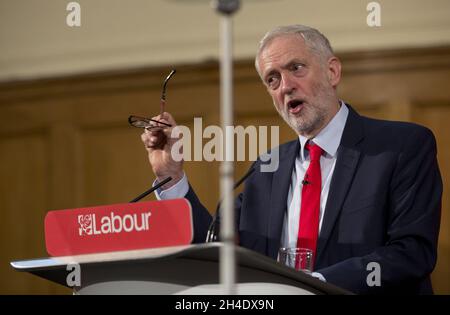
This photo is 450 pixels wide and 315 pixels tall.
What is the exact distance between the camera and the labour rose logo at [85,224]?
2029mm

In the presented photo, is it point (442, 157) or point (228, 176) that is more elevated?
point (442, 157)

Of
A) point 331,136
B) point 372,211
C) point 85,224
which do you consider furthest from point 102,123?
point 85,224

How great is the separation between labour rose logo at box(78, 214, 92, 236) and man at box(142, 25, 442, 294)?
1.79 feet

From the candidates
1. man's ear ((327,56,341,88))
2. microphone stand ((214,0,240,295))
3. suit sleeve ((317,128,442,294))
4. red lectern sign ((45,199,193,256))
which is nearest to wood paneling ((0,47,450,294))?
man's ear ((327,56,341,88))

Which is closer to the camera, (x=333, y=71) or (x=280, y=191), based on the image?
(x=280, y=191)

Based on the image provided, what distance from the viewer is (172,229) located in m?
1.89

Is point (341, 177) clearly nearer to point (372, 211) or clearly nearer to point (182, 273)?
point (372, 211)

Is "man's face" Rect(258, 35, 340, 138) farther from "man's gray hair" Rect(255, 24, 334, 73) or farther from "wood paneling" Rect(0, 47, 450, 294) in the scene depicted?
"wood paneling" Rect(0, 47, 450, 294)

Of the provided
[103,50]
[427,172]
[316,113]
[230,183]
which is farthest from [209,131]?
[230,183]

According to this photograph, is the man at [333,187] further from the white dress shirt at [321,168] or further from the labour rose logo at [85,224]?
the labour rose logo at [85,224]

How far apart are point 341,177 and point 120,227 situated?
88cm

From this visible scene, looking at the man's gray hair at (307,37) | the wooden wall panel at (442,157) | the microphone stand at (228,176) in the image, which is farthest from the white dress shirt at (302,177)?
the wooden wall panel at (442,157)

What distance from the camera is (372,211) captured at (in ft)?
8.36

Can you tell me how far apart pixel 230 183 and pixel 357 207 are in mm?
1024
